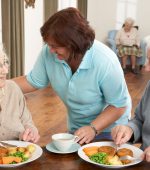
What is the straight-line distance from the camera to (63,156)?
1.56 meters

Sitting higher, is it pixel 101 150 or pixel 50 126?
pixel 101 150

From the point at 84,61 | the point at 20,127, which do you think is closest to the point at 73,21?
the point at 84,61

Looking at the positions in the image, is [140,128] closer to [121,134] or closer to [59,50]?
[121,134]

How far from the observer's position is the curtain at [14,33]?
18.1 ft

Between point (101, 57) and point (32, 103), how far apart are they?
140 inches

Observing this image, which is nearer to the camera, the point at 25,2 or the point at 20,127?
the point at 20,127

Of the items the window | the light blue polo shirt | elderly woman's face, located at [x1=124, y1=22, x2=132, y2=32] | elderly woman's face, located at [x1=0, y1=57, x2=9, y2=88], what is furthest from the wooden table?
elderly woman's face, located at [x1=124, y1=22, x2=132, y2=32]

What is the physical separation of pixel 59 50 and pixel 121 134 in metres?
0.52

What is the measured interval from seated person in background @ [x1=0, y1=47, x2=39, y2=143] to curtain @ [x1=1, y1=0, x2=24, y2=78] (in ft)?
12.0

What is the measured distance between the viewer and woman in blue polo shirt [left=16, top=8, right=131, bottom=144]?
1.83 meters

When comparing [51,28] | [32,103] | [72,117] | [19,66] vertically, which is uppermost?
[51,28]

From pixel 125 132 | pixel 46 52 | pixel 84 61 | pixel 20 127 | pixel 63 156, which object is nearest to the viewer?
pixel 63 156

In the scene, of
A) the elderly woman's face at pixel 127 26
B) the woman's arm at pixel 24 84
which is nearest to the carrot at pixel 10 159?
the woman's arm at pixel 24 84

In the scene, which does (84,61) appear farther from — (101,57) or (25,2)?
(25,2)
